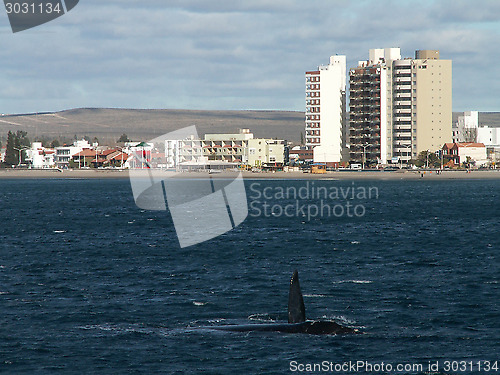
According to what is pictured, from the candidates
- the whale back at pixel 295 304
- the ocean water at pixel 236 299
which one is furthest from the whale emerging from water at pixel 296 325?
the ocean water at pixel 236 299

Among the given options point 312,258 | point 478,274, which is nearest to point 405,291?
point 478,274

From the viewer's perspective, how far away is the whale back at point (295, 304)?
1465 inches

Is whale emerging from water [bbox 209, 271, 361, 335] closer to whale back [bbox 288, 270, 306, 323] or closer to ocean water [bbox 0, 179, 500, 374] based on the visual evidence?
whale back [bbox 288, 270, 306, 323]

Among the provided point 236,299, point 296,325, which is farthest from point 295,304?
point 236,299

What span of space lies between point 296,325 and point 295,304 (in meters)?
1.06

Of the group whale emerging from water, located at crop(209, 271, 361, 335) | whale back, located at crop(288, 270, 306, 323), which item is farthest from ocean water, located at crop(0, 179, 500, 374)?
whale back, located at crop(288, 270, 306, 323)

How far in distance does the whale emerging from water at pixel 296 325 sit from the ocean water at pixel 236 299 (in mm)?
805

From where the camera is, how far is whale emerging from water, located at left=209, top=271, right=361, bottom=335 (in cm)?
3731

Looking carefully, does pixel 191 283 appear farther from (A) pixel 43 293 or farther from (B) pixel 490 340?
(B) pixel 490 340

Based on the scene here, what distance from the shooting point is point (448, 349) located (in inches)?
1364

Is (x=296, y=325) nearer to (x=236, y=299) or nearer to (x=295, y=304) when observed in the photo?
(x=295, y=304)

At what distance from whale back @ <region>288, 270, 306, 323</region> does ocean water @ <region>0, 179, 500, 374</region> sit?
172cm

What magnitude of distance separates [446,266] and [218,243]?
96.2 feet

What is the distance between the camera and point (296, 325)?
37.9 m
